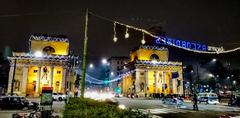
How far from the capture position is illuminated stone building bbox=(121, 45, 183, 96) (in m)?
91.4

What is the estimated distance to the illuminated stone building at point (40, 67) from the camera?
75750 mm

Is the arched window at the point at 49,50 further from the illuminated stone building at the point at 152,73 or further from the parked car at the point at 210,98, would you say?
the parked car at the point at 210,98

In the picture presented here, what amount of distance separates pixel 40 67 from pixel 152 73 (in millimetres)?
40262

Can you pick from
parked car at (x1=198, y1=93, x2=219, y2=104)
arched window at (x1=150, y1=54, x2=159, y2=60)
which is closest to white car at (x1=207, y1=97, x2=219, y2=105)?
parked car at (x1=198, y1=93, x2=219, y2=104)

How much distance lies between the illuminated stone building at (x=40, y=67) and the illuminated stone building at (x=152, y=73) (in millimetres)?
25463

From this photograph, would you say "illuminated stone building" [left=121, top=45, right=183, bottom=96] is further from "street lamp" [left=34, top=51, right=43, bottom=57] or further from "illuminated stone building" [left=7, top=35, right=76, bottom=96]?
"street lamp" [left=34, top=51, right=43, bottom=57]

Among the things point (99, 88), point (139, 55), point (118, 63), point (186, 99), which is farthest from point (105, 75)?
point (186, 99)

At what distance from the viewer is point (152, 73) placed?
93875mm

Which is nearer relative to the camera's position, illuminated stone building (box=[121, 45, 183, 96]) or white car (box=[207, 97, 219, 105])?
white car (box=[207, 97, 219, 105])

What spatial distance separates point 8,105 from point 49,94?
10037 mm

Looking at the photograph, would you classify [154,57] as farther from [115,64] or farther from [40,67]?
[115,64]

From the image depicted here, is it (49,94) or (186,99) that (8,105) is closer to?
(49,94)

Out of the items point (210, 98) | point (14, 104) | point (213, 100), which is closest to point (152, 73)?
point (210, 98)

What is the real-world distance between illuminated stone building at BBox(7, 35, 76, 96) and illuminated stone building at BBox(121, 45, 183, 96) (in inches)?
1002
